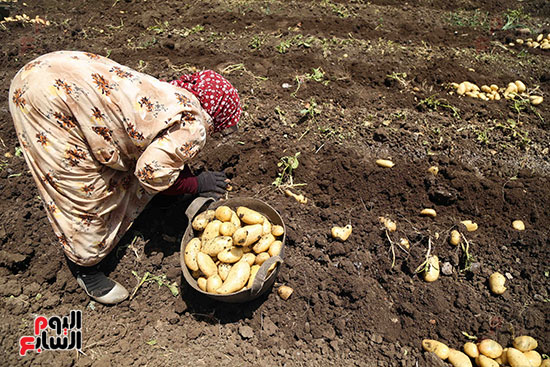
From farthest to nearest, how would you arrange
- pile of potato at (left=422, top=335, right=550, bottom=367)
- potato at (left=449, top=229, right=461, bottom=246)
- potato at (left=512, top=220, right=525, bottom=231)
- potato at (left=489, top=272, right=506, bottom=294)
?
potato at (left=512, top=220, right=525, bottom=231), potato at (left=449, top=229, right=461, bottom=246), potato at (left=489, top=272, right=506, bottom=294), pile of potato at (left=422, top=335, right=550, bottom=367)

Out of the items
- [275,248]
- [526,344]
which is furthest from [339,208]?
[526,344]

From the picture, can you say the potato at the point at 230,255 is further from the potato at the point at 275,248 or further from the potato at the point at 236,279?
the potato at the point at 275,248

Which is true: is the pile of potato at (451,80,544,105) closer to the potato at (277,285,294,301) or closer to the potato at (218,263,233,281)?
the potato at (277,285,294,301)

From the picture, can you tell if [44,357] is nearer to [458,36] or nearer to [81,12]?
[81,12]

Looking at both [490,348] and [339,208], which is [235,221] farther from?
[490,348]

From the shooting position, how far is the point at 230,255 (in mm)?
2291

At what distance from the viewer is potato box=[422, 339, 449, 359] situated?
7.11 feet

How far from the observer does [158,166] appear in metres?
1.96

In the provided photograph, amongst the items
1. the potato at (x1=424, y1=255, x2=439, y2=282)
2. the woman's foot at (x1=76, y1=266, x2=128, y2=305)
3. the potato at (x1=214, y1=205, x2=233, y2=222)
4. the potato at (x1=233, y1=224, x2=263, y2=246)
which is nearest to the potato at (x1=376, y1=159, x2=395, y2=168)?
the potato at (x1=424, y1=255, x2=439, y2=282)

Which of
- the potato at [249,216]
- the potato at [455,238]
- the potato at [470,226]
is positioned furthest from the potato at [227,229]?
the potato at [470,226]

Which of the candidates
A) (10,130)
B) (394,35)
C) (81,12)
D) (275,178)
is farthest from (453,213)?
(81,12)

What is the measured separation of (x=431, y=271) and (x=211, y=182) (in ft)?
6.16

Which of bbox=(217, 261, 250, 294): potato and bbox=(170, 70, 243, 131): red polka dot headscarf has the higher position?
bbox=(170, 70, 243, 131): red polka dot headscarf

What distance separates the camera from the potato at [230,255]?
2.29m
